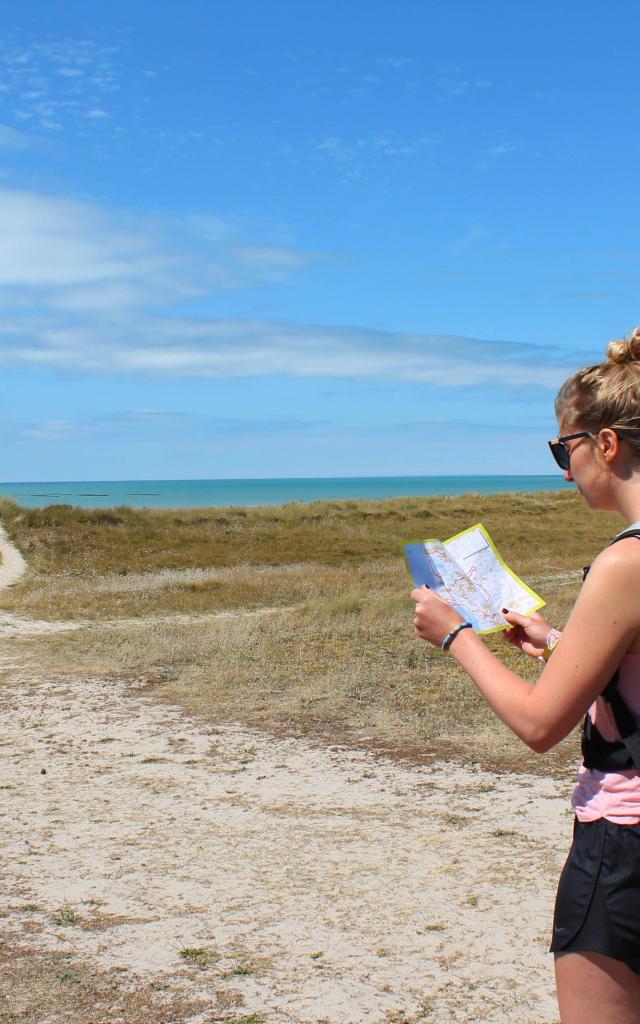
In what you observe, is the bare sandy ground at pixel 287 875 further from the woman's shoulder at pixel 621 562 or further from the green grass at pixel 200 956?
the woman's shoulder at pixel 621 562

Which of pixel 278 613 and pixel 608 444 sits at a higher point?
pixel 608 444

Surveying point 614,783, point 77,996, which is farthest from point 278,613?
point 614,783

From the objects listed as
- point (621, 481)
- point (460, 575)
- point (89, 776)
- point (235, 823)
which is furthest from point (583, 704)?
point (89, 776)

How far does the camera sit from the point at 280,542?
32.4m

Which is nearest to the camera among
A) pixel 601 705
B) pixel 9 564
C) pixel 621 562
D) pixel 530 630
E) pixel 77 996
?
pixel 621 562

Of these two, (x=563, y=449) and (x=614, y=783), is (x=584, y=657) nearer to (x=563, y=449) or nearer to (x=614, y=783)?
(x=614, y=783)

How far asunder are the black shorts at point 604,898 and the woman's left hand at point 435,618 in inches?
19.6

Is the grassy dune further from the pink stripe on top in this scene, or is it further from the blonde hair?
the blonde hair

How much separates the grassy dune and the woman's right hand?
515 cm

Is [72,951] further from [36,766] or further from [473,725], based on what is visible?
[473,725]

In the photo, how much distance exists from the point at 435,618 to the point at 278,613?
573 inches

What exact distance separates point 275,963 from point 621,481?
3.14 metres

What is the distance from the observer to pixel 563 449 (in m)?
2.10

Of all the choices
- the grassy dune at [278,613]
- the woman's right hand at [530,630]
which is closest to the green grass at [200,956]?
the woman's right hand at [530,630]
